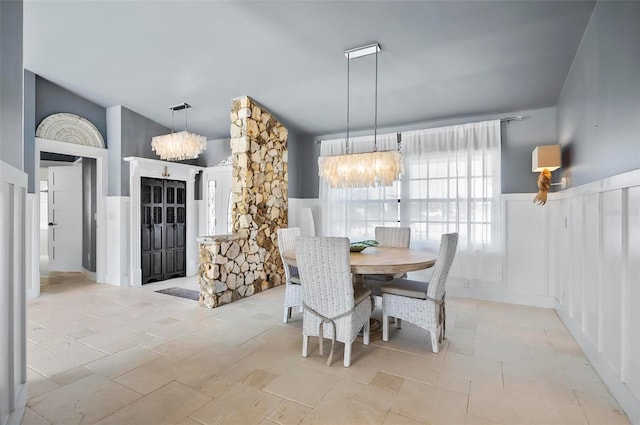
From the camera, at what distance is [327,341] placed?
2.79 metres

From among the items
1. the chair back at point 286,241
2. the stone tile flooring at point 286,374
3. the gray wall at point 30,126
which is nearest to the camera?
the stone tile flooring at point 286,374

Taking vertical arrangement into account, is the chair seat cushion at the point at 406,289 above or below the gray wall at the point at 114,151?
below

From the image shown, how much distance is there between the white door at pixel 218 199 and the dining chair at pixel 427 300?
12.2ft

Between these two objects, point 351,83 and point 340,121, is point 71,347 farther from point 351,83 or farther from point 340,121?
point 340,121

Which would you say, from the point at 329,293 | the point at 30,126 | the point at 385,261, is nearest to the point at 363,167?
the point at 385,261

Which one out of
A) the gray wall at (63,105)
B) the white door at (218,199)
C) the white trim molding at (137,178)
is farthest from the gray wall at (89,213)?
the white door at (218,199)

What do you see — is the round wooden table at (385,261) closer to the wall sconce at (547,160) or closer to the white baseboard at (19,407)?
the wall sconce at (547,160)

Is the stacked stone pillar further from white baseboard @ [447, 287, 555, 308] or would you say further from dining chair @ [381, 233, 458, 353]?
white baseboard @ [447, 287, 555, 308]

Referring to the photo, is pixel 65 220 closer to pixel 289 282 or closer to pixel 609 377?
pixel 289 282

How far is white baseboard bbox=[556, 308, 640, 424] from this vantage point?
1.71 metres

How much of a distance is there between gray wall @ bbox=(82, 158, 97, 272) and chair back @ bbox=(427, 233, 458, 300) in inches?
208

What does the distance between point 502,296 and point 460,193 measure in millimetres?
1403

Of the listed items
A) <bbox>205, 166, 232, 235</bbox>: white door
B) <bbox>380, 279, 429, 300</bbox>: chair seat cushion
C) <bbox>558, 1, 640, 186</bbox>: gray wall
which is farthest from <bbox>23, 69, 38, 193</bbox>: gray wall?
<bbox>558, 1, 640, 186</bbox>: gray wall

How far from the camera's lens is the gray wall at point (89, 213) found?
522cm
